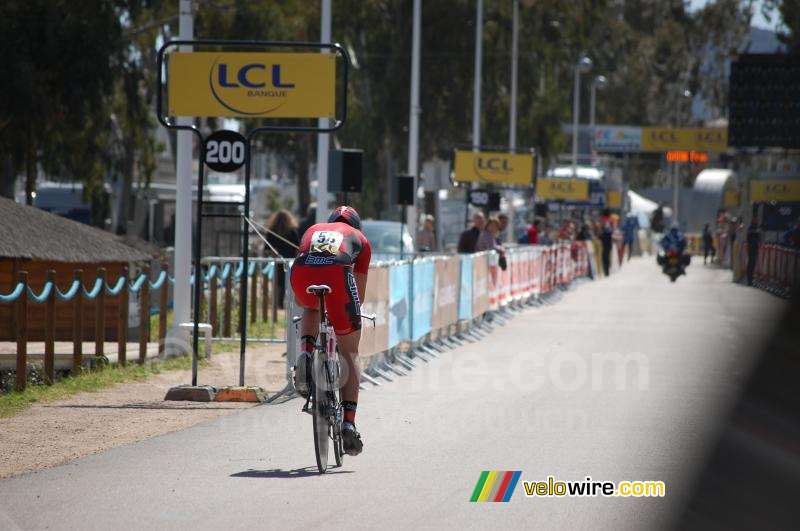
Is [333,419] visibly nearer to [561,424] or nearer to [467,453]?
[467,453]

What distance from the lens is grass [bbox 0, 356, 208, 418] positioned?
44.4 ft

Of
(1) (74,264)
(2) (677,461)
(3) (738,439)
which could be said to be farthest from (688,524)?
(1) (74,264)

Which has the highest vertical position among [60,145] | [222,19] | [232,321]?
[222,19]

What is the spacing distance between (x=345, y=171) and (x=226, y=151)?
5.18 m

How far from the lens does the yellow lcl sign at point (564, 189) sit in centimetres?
6153

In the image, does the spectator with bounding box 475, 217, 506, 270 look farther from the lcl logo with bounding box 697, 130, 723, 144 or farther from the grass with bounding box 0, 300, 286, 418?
the lcl logo with bounding box 697, 130, 723, 144

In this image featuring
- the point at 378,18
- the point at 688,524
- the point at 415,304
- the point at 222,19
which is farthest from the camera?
the point at 378,18

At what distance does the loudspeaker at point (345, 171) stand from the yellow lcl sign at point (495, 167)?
77.3 ft

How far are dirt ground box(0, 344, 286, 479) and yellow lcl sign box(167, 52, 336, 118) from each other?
270 cm

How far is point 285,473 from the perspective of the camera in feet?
30.8

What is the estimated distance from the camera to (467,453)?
10273mm

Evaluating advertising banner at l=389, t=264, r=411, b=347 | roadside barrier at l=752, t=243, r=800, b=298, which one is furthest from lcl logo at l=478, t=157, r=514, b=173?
advertising banner at l=389, t=264, r=411, b=347

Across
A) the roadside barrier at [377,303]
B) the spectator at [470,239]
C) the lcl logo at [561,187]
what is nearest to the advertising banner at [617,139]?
the lcl logo at [561,187]

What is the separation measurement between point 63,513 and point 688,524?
125 inches
